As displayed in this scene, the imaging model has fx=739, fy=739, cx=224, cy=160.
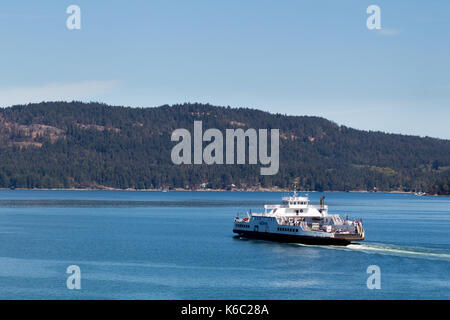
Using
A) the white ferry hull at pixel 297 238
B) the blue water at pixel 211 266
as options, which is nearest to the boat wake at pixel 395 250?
the blue water at pixel 211 266

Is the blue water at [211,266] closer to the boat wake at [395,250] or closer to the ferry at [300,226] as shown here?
the boat wake at [395,250]

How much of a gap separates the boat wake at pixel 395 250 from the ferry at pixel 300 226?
1.53 m

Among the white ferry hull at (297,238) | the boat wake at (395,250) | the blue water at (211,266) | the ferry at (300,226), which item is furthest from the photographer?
the ferry at (300,226)

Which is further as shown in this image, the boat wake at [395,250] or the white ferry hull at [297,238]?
the white ferry hull at [297,238]

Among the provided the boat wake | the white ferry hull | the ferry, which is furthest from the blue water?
the ferry

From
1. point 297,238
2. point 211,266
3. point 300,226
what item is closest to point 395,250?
point 297,238

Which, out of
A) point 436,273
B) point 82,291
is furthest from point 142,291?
point 436,273

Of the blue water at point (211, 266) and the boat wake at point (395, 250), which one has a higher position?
the boat wake at point (395, 250)

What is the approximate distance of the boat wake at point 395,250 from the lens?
10825 centimetres

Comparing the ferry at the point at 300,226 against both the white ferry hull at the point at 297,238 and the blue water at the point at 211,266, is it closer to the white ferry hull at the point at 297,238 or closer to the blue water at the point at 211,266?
the white ferry hull at the point at 297,238

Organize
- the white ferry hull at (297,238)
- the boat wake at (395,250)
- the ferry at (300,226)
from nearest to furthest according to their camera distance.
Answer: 1. the boat wake at (395,250)
2. the white ferry hull at (297,238)
3. the ferry at (300,226)

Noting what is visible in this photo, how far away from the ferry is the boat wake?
1.53 metres

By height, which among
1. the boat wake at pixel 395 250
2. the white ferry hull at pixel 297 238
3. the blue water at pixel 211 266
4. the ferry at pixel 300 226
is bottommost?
the blue water at pixel 211 266

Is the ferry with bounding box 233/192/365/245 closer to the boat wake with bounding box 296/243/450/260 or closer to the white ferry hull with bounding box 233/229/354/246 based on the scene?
the white ferry hull with bounding box 233/229/354/246
